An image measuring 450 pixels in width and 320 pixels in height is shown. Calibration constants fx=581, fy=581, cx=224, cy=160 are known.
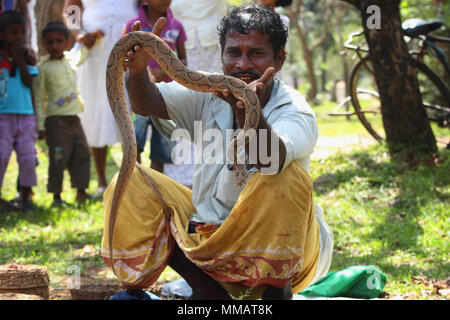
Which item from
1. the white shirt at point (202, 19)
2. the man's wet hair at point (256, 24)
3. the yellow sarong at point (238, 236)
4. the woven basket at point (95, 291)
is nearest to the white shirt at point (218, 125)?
the yellow sarong at point (238, 236)

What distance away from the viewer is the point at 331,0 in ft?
79.7

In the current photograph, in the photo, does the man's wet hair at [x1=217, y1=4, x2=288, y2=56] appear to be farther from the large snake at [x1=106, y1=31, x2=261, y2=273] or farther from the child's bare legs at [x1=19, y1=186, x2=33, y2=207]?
the child's bare legs at [x1=19, y1=186, x2=33, y2=207]

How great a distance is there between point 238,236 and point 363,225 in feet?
7.87

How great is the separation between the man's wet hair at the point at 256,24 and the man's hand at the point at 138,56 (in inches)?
16.7

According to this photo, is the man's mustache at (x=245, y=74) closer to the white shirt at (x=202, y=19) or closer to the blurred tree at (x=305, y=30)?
the white shirt at (x=202, y=19)

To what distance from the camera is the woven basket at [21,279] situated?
3.08m

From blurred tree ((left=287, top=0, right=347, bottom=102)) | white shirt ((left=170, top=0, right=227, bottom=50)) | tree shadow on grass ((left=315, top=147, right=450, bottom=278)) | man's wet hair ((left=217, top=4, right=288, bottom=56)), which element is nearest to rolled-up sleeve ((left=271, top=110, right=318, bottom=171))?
man's wet hair ((left=217, top=4, right=288, bottom=56))

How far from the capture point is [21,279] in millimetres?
3096

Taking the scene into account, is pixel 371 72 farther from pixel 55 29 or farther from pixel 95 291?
pixel 95 291

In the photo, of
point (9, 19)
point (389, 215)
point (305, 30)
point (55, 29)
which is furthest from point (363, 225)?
point (305, 30)

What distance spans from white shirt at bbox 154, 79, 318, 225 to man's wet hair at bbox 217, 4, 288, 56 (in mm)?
245

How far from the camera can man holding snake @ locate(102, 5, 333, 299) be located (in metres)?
2.65

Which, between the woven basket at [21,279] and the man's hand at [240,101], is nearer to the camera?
the man's hand at [240,101]
